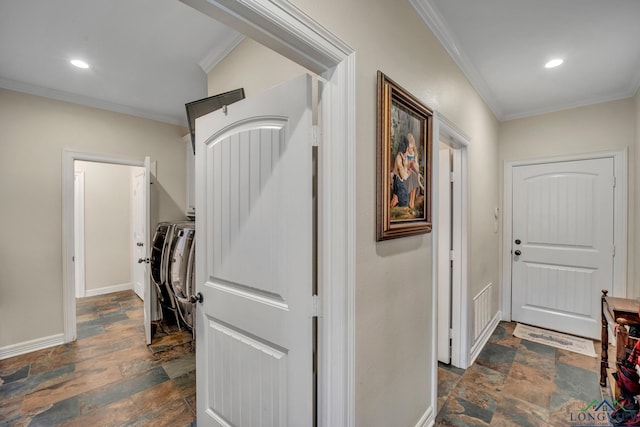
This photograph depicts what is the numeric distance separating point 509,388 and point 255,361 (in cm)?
202

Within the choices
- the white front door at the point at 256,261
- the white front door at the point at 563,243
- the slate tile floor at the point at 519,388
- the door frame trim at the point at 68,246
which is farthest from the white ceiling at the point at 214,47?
the slate tile floor at the point at 519,388

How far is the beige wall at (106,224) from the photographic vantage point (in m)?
4.49

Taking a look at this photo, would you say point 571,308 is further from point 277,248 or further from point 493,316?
point 277,248

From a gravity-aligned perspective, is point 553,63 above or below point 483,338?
above

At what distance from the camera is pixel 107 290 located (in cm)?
464

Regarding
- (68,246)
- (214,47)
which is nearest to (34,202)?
(68,246)

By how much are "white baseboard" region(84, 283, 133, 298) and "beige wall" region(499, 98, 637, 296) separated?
6.04m

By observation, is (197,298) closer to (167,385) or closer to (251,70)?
(167,385)

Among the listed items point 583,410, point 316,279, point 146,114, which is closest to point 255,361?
point 316,279

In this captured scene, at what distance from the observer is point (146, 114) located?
11.4ft

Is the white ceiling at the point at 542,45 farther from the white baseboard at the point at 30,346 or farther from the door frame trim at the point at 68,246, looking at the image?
the white baseboard at the point at 30,346

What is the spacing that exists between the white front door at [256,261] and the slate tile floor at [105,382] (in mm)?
640

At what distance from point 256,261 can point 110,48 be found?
2116 millimetres

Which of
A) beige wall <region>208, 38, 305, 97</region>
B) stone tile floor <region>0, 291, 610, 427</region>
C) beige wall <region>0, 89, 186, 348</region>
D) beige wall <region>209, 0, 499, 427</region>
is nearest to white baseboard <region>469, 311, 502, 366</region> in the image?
stone tile floor <region>0, 291, 610, 427</region>
